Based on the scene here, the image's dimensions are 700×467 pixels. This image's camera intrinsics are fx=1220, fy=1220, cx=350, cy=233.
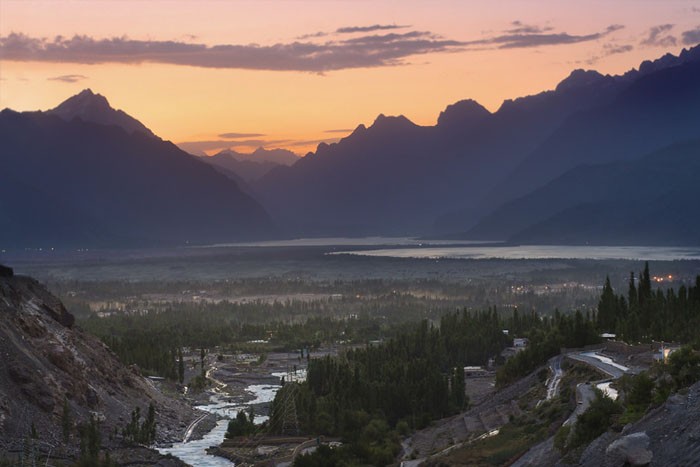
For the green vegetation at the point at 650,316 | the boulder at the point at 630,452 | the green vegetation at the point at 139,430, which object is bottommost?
the green vegetation at the point at 139,430

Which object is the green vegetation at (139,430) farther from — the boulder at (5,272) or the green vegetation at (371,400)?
the boulder at (5,272)

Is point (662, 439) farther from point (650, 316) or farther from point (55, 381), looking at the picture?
point (55, 381)

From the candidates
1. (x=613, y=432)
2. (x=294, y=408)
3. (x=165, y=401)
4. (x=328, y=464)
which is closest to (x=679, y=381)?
(x=613, y=432)

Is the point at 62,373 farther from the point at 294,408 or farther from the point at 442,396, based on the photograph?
the point at 442,396

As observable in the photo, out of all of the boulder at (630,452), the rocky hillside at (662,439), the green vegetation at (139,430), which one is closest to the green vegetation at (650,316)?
the green vegetation at (139,430)

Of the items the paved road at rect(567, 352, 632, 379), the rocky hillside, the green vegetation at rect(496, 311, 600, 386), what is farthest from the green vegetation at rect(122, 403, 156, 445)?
the rocky hillside
